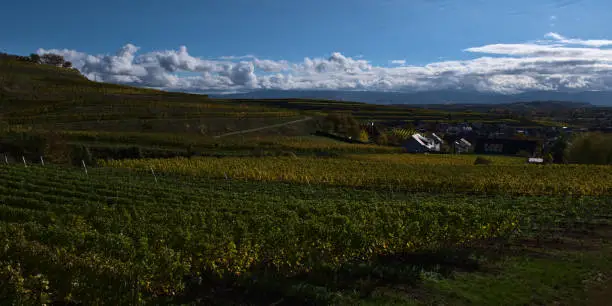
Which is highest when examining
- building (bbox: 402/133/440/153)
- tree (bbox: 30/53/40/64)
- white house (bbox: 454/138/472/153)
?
tree (bbox: 30/53/40/64)

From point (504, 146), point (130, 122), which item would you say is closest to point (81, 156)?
point (130, 122)

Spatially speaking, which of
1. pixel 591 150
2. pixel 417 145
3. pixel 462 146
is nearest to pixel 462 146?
pixel 462 146

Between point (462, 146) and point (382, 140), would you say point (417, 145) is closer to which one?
point (382, 140)

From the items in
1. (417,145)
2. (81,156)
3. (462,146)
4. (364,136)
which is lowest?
(462,146)

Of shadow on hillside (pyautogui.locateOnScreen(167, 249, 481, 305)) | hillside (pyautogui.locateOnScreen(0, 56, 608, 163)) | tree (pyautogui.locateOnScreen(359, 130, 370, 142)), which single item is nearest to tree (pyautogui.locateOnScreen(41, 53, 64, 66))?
hillside (pyautogui.locateOnScreen(0, 56, 608, 163))

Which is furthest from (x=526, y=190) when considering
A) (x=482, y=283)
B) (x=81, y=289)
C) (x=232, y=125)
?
(x=232, y=125)

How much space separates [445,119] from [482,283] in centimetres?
19055

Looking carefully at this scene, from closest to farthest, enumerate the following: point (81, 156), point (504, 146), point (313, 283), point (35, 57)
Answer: point (313, 283) < point (81, 156) < point (504, 146) < point (35, 57)

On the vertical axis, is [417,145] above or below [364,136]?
below

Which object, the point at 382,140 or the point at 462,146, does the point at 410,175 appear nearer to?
the point at 382,140

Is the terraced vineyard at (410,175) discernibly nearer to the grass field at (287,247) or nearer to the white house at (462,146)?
the grass field at (287,247)

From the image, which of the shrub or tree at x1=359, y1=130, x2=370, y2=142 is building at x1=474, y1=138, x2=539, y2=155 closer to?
tree at x1=359, y1=130, x2=370, y2=142

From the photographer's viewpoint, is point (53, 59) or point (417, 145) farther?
point (53, 59)

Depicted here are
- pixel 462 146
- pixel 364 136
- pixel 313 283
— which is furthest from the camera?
pixel 462 146
